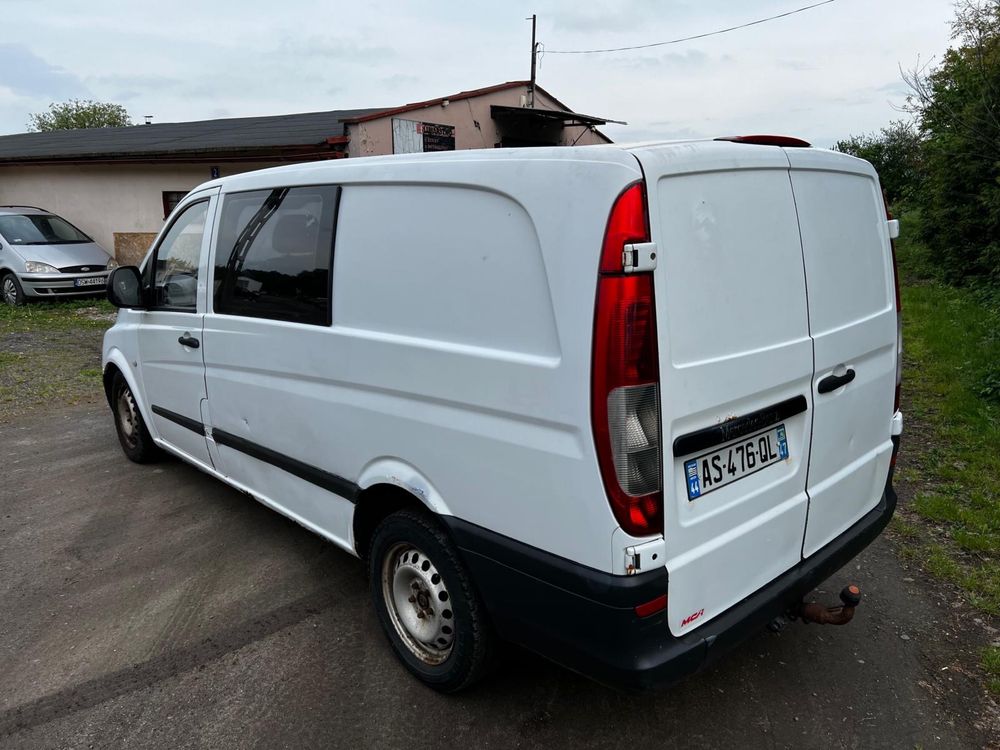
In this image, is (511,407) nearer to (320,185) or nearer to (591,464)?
(591,464)

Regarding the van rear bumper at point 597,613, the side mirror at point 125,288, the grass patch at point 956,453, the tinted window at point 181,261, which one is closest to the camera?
the van rear bumper at point 597,613

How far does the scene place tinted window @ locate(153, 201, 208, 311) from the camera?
12.6 ft

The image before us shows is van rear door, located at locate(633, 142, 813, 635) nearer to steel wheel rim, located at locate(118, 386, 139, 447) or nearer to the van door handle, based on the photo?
the van door handle

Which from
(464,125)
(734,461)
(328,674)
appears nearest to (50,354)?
(328,674)

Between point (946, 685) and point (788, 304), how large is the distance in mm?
1641

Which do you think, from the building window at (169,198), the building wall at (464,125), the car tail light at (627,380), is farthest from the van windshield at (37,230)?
the car tail light at (627,380)

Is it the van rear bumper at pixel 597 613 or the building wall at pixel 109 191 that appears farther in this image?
the building wall at pixel 109 191

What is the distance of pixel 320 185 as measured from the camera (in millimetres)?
2951

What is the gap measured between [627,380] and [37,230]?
595 inches

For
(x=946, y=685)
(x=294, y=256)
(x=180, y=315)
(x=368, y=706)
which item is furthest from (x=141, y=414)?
(x=946, y=685)

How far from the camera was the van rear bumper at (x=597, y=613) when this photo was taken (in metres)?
1.97

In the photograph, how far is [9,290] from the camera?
13.1m

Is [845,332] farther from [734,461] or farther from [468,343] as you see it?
[468,343]

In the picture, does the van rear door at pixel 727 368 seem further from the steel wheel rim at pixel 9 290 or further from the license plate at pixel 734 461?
the steel wheel rim at pixel 9 290
